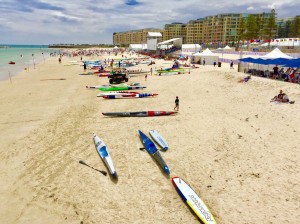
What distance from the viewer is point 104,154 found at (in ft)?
33.6

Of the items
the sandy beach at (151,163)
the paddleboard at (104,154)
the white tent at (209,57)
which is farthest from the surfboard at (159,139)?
the white tent at (209,57)

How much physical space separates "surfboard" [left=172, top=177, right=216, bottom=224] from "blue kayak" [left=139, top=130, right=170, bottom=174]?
805mm

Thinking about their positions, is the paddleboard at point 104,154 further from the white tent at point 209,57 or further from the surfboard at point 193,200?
the white tent at point 209,57

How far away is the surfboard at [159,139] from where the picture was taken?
36.2 ft

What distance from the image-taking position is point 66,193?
7984 millimetres

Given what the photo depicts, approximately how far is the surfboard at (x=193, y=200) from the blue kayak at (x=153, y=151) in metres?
0.81

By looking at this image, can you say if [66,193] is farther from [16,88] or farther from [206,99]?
[16,88]

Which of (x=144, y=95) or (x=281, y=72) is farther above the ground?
(x=281, y=72)

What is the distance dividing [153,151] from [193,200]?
3388mm

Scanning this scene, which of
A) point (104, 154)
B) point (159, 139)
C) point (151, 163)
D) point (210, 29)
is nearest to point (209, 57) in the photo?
point (159, 139)

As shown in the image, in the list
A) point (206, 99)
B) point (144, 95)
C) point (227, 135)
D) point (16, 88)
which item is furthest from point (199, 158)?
point (16, 88)

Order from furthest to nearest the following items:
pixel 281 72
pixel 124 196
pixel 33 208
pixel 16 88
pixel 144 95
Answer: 1. pixel 16 88
2. pixel 281 72
3. pixel 144 95
4. pixel 124 196
5. pixel 33 208

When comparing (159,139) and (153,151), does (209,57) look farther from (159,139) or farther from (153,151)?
(153,151)

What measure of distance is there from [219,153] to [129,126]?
567cm
